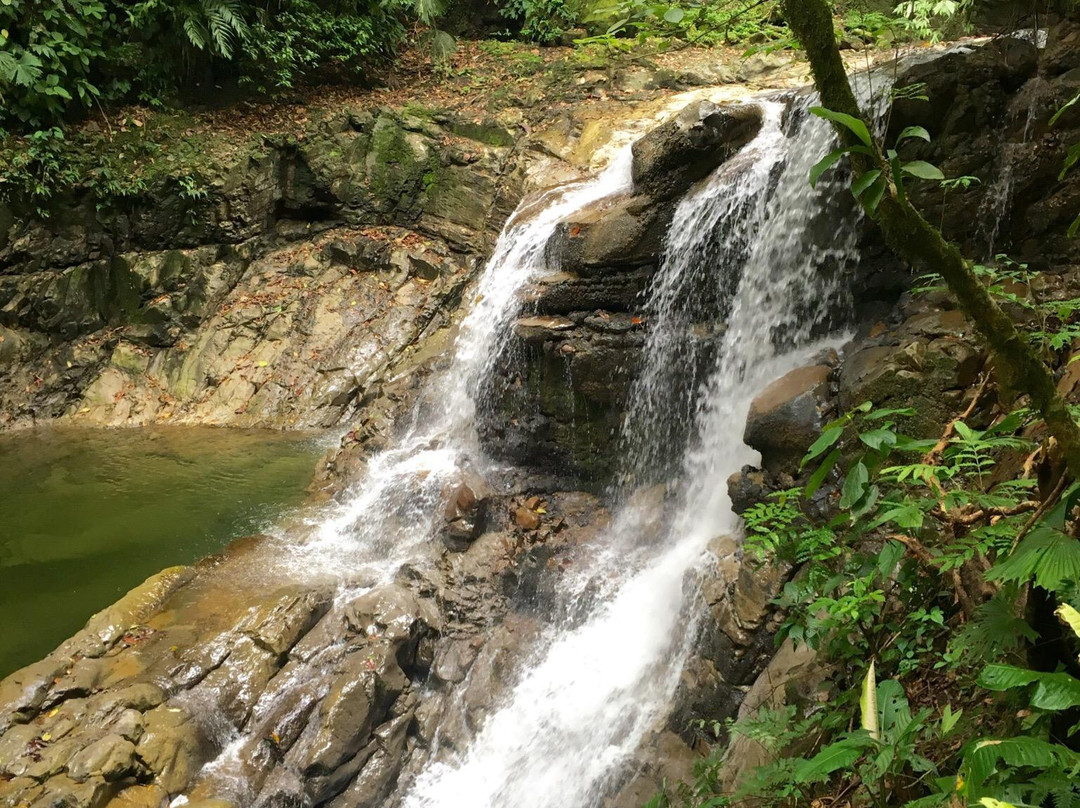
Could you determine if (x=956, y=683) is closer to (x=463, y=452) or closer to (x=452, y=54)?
(x=463, y=452)

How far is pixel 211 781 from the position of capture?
4.18m

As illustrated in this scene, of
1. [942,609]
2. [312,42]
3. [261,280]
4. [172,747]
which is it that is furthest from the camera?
[312,42]

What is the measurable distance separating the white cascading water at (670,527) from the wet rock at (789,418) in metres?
0.65

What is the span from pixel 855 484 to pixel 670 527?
149 inches

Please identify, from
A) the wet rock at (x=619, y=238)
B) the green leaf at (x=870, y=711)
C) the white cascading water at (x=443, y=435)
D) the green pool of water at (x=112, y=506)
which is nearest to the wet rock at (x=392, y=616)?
the white cascading water at (x=443, y=435)

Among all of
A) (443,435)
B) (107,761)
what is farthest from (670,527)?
(107,761)

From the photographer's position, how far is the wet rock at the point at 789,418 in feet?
14.1

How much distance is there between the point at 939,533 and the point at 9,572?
274 inches

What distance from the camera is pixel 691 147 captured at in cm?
610

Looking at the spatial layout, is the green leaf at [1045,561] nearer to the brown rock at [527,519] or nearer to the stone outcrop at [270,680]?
the stone outcrop at [270,680]

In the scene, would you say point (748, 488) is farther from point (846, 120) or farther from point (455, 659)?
point (846, 120)

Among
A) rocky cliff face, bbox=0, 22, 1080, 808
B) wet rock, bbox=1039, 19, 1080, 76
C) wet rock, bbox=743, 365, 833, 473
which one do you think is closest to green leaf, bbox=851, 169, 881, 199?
rocky cliff face, bbox=0, 22, 1080, 808

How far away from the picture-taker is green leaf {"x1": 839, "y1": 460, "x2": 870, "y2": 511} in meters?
1.88

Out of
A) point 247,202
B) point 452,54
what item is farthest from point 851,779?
point 452,54
